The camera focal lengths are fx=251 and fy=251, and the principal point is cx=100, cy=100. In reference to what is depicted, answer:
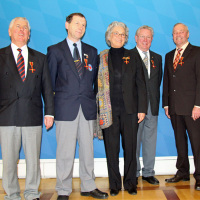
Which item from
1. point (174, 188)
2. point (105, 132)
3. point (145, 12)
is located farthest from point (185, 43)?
point (174, 188)

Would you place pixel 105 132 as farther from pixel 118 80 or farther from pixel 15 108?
pixel 15 108

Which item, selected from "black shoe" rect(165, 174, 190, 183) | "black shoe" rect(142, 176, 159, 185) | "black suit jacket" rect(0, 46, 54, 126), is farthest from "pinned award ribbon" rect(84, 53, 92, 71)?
"black shoe" rect(165, 174, 190, 183)

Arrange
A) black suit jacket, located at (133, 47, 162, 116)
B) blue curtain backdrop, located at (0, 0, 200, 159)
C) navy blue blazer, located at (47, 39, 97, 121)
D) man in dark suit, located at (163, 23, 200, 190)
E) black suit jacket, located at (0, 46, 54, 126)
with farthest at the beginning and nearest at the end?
1. blue curtain backdrop, located at (0, 0, 200, 159)
2. black suit jacket, located at (133, 47, 162, 116)
3. man in dark suit, located at (163, 23, 200, 190)
4. navy blue blazer, located at (47, 39, 97, 121)
5. black suit jacket, located at (0, 46, 54, 126)

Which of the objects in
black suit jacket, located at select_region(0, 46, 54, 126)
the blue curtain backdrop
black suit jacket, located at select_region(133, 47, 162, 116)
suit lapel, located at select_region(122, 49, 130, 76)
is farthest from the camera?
the blue curtain backdrop

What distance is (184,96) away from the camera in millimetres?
2830

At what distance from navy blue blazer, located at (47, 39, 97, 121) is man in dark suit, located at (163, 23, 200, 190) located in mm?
1032

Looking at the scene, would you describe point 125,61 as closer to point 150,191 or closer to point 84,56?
point 84,56

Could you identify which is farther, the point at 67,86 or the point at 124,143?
the point at 124,143

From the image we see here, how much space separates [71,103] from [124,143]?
0.68 metres

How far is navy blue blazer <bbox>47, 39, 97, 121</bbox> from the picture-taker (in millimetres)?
2426

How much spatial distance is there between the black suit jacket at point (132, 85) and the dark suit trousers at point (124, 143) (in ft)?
0.31

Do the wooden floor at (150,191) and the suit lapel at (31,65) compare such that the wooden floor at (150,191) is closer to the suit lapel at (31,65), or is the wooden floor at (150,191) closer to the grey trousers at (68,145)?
the grey trousers at (68,145)

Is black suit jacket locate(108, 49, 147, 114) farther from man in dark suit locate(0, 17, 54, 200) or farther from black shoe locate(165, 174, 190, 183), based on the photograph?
black shoe locate(165, 174, 190, 183)

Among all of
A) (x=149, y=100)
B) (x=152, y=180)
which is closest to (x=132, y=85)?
(x=149, y=100)
